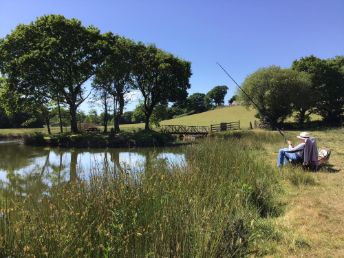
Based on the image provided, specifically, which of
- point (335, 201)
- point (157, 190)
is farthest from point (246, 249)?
point (335, 201)

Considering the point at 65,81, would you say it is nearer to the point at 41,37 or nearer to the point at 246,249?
the point at 41,37

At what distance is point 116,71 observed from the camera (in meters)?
35.8

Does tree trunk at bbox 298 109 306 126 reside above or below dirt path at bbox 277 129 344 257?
above

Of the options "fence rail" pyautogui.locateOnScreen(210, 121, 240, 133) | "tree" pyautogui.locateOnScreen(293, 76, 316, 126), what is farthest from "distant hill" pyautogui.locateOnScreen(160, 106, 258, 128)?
"tree" pyautogui.locateOnScreen(293, 76, 316, 126)

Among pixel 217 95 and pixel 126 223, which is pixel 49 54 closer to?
pixel 126 223

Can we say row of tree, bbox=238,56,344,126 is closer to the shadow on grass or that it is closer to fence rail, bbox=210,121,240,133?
fence rail, bbox=210,121,240,133

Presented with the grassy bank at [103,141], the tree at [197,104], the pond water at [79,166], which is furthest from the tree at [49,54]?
the tree at [197,104]

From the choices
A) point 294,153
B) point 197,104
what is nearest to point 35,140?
point 294,153

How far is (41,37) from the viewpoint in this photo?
31.9 m

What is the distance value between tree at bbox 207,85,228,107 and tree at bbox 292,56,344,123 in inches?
2552

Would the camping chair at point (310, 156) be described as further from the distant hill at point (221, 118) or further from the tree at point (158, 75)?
the distant hill at point (221, 118)

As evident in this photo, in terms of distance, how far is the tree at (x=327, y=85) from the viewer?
41.2 m

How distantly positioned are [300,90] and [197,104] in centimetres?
6837

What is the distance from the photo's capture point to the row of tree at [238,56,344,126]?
130 ft
